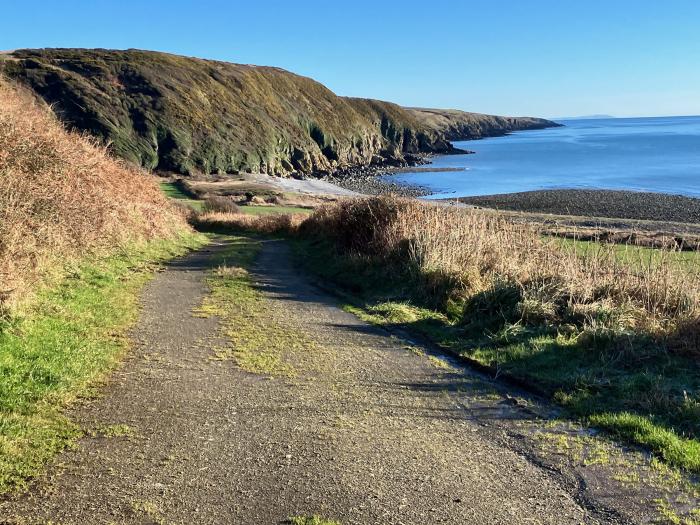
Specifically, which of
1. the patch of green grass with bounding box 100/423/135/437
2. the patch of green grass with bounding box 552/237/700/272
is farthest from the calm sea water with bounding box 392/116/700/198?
the patch of green grass with bounding box 100/423/135/437

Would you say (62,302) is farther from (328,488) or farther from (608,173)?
(608,173)

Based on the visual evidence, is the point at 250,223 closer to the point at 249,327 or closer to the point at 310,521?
the point at 249,327

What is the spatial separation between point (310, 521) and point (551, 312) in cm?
688

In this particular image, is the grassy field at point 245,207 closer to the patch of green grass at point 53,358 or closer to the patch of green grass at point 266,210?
the patch of green grass at point 266,210

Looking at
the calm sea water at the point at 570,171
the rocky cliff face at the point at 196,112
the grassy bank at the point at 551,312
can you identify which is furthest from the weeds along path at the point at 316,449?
the calm sea water at the point at 570,171

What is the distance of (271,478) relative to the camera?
16.0ft

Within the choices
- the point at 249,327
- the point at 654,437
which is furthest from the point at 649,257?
the point at 249,327

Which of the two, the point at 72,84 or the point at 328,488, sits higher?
the point at 72,84

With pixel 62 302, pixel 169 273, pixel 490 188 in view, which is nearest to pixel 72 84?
pixel 490 188

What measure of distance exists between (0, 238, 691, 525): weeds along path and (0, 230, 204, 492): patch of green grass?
0.24m

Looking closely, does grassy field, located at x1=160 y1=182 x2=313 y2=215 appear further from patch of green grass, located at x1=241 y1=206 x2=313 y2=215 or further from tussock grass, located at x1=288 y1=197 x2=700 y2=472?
tussock grass, located at x1=288 y1=197 x2=700 y2=472

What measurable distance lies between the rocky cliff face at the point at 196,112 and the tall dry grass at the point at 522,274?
54587mm

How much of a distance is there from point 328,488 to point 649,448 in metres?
3.29

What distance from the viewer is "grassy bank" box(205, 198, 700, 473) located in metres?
6.74
